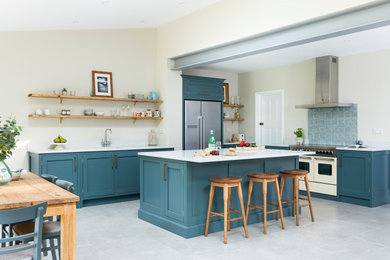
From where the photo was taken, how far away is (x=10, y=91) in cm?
566

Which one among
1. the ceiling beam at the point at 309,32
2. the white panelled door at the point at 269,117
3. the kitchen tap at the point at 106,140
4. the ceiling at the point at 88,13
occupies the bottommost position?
the kitchen tap at the point at 106,140

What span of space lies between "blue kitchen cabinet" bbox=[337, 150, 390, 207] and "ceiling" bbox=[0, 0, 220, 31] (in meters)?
3.44

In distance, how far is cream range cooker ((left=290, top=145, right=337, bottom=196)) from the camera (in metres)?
6.23

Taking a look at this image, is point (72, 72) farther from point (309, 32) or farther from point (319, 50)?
point (319, 50)

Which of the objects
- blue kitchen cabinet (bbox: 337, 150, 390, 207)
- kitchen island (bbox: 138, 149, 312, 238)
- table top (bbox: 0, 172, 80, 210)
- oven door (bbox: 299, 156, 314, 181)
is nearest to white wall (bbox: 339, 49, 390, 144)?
blue kitchen cabinet (bbox: 337, 150, 390, 207)

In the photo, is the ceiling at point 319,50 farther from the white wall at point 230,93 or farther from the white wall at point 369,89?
the white wall at point 230,93

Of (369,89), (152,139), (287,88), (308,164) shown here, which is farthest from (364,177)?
(152,139)

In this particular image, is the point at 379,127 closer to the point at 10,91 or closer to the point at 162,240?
the point at 162,240

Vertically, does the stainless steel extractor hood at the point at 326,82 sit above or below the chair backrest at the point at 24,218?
above

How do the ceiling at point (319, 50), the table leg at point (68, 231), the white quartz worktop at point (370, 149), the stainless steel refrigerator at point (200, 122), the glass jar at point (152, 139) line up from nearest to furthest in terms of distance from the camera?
the table leg at point (68, 231)
the ceiling at point (319, 50)
the white quartz worktop at point (370, 149)
the glass jar at point (152, 139)
the stainless steel refrigerator at point (200, 122)

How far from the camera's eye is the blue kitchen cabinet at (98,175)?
5762 mm

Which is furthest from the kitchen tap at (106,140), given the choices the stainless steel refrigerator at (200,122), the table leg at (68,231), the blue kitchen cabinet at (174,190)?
the table leg at (68,231)

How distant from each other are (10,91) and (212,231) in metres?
3.87

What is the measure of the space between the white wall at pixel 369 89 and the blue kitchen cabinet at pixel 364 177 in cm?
58
